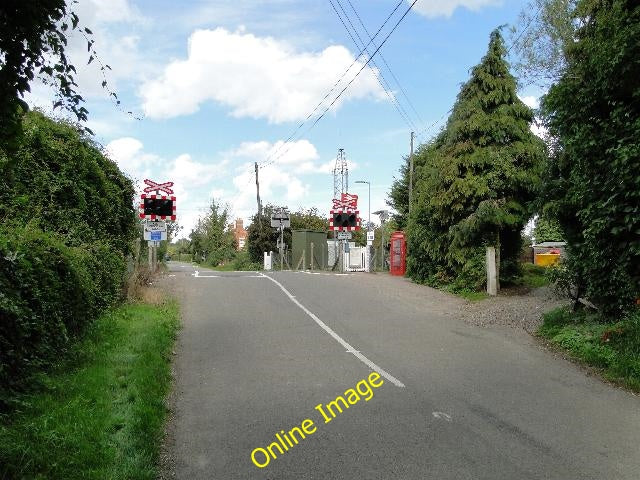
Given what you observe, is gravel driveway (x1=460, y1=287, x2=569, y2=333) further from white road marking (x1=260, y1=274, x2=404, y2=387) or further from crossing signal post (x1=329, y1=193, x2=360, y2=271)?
crossing signal post (x1=329, y1=193, x2=360, y2=271)

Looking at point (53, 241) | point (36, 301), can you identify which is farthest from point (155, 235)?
point (36, 301)

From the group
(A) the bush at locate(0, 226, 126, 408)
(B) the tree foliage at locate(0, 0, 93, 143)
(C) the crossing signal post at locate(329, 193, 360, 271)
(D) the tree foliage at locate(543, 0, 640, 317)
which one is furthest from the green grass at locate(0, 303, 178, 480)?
(C) the crossing signal post at locate(329, 193, 360, 271)

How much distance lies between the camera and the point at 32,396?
584cm

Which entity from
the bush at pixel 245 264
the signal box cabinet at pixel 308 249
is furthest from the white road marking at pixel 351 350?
the bush at pixel 245 264

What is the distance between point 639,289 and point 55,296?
28.1 ft

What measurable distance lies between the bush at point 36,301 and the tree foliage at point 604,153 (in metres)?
8.11

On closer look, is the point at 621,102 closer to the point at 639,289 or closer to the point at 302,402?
the point at 639,289

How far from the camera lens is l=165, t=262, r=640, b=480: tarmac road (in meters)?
5.07

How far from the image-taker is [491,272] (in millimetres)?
17125

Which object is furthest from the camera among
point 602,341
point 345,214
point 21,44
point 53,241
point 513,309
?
point 345,214

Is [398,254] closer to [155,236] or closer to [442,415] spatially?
[155,236]

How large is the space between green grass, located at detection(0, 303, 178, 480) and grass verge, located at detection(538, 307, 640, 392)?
20.2 ft

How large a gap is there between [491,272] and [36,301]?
13.3 metres

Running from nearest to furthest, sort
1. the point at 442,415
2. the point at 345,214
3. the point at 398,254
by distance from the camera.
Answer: the point at 442,415 → the point at 398,254 → the point at 345,214
